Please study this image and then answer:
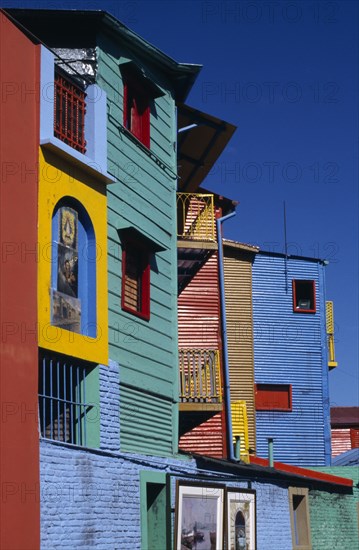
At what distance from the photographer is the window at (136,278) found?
17438 mm

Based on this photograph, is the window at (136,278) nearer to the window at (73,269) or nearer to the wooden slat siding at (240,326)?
the window at (73,269)

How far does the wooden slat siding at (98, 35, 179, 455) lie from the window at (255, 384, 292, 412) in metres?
14.0

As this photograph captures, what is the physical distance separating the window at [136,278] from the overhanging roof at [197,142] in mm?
4810

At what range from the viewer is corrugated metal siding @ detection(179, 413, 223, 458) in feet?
86.2

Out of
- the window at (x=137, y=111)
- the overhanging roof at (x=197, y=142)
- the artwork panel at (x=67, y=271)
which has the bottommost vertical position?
the artwork panel at (x=67, y=271)

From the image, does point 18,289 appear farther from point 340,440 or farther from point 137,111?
point 340,440

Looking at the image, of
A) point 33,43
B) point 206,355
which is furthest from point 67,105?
point 206,355

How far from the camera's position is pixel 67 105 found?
15.9 meters

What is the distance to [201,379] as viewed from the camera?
73.4 feet

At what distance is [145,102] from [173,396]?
533cm

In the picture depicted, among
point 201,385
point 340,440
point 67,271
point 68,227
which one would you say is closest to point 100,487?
point 67,271

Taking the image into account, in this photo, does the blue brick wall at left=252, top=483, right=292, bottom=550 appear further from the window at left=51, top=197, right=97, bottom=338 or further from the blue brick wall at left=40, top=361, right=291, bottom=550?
the window at left=51, top=197, right=97, bottom=338

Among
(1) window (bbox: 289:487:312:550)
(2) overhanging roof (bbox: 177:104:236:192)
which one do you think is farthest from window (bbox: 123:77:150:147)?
(1) window (bbox: 289:487:312:550)

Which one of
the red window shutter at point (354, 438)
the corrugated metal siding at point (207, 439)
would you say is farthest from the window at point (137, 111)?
the red window shutter at point (354, 438)
